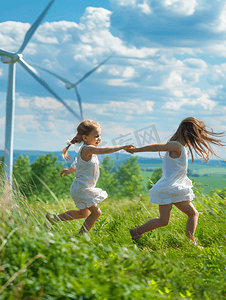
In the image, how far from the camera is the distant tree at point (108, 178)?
17.9 meters

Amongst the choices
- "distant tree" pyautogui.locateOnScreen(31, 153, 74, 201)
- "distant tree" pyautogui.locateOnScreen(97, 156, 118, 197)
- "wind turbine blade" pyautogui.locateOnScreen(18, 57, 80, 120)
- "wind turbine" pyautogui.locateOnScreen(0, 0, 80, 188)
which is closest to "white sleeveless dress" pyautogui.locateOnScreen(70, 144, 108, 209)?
"wind turbine" pyautogui.locateOnScreen(0, 0, 80, 188)

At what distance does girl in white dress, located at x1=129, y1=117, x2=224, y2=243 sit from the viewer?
408 centimetres

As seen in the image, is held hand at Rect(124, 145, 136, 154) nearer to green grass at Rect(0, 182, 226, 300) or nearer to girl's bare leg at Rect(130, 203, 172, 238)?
girl's bare leg at Rect(130, 203, 172, 238)

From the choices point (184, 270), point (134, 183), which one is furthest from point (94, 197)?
point (134, 183)

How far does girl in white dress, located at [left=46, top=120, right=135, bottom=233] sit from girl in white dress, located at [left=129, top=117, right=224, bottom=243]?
0.53 meters

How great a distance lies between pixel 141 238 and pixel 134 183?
14.7m

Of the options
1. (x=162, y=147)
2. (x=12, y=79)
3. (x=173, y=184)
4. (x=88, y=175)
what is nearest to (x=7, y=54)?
(x=12, y=79)

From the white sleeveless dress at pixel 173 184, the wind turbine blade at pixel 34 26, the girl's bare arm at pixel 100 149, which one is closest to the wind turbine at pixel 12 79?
the wind turbine blade at pixel 34 26

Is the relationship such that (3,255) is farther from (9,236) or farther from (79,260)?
(79,260)

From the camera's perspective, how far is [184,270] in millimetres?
3012

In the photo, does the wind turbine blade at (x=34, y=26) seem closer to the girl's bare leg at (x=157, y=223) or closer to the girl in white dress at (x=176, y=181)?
the girl in white dress at (x=176, y=181)

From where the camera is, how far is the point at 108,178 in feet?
59.3

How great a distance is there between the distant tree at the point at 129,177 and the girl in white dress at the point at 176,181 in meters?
14.1

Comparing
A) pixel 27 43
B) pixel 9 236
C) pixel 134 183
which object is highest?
pixel 27 43
